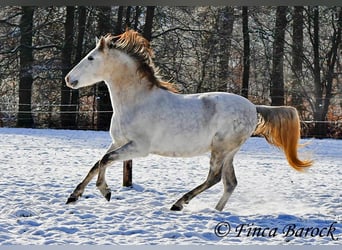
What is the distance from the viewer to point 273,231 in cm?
278

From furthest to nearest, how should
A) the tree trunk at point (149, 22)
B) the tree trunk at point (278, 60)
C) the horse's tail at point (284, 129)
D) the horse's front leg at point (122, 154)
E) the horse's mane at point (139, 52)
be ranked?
the tree trunk at point (278, 60) < the tree trunk at point (149, 22) < the horse's tail at point (284, 129) < the horse's mane at point (139, 52) < the horse's front leg at point (122, 154)

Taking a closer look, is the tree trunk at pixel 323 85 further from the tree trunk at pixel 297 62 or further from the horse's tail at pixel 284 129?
the horse's tail at pixel 284 129

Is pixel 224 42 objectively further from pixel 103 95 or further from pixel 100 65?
pixel 100 65

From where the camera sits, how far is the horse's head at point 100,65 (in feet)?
10.0

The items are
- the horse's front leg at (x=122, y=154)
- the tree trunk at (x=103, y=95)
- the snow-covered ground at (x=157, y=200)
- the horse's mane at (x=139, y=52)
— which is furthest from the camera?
the tree trunk at (x=103, y=95)

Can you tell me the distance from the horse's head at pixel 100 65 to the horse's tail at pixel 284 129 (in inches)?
36.6

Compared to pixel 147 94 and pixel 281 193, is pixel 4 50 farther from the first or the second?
pixel 281 193

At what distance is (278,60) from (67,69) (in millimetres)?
2012

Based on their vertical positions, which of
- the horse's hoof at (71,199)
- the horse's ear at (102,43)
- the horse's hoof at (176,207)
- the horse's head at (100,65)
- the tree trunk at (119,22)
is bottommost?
the horse's hoof at (176,207)

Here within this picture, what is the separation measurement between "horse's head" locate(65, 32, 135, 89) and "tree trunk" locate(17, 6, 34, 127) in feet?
5.93

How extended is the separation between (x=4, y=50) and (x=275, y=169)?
112 inches

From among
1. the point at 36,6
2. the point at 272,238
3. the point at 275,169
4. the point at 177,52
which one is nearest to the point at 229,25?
the point at 177,52

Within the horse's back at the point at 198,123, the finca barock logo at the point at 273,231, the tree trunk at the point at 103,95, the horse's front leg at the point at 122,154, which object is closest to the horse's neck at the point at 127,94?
the horse's back at the point at 198,123

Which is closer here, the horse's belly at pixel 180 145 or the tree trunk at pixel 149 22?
the horse's belly at pixel 180 145
